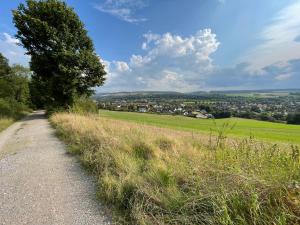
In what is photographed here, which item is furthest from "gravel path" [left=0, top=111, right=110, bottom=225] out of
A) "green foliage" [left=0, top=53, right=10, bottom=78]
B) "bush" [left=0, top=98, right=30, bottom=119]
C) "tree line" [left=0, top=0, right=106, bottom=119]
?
"green foliage" [left=0, top=53, right=10, bottom=78]

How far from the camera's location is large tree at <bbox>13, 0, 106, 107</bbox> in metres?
25.5

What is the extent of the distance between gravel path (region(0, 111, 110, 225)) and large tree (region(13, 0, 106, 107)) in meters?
18.6

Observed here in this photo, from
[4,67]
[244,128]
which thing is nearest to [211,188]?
[244,128]

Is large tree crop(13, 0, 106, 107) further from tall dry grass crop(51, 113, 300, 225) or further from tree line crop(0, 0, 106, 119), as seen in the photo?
tall dry grass crop(51, 113, 300, 225)

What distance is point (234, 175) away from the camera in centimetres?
367

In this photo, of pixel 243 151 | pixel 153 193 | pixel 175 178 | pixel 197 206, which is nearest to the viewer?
pixel 197 206

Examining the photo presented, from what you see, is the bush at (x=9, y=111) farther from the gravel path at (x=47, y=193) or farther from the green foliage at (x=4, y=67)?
the gravel path at (x=47, y=193)

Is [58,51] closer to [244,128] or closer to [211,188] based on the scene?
[211,188]

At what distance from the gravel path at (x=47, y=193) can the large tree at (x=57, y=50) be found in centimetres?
1861

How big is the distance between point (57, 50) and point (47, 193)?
23413 millimetres

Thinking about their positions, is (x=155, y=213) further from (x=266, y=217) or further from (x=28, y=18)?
(x=28, y=18)

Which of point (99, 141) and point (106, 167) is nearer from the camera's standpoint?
point (106, 167)

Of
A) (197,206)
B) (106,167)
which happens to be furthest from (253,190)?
(106,167)

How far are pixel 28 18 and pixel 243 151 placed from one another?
26186mm
